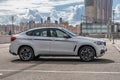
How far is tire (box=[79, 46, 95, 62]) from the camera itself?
15391 mm

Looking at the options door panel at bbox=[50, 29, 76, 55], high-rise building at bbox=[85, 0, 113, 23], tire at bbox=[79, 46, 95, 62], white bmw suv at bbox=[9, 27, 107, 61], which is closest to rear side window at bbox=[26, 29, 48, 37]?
white bmw suv at bbox=[9, 27, 107, 61]

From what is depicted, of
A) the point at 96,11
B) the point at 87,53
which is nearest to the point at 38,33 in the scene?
the point at 87,53

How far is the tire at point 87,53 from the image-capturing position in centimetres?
1539

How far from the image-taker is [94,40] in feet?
50.8

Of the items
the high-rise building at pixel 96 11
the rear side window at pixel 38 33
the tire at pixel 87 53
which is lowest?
the tire at pixel 87 53

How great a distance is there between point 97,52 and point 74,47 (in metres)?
1.03

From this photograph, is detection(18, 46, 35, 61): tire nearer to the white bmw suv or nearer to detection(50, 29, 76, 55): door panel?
the white bmw suv

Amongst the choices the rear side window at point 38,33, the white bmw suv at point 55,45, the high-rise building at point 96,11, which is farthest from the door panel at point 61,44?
the high-rise building at point 96,11

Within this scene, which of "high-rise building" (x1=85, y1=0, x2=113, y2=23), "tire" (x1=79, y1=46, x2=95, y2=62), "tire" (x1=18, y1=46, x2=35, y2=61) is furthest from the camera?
"high-rise building" (x1=85, y1=0, x2=113, y2=23)

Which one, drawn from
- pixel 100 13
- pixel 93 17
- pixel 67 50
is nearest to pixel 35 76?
pixel 67 50

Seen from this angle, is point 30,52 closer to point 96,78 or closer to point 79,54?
point 79,54

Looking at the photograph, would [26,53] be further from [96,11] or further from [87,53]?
[96,11]

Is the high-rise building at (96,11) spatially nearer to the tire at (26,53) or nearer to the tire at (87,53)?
the tire at (26,53)

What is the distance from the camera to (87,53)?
606 inches
